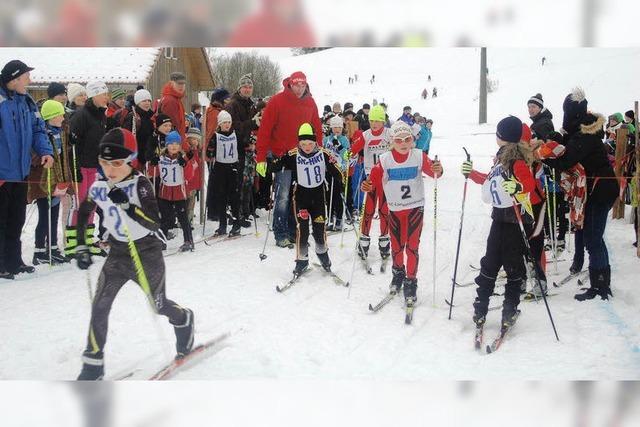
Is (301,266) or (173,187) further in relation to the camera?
(173,187)

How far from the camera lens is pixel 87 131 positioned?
187 inches

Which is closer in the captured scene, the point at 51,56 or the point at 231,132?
the point at 51,56

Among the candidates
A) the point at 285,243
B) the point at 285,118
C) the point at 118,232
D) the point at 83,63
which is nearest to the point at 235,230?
the point at 285,243

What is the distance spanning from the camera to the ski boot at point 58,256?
471 cm

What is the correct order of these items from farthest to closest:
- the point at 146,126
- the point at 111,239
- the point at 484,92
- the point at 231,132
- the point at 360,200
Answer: the point at 360,200
the point at 231,132
the point at 146,126
the point at 484,92
the point at 111,239

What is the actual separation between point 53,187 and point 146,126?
952 millimetres

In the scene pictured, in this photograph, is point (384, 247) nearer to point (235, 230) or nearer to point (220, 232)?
point (235, 230)

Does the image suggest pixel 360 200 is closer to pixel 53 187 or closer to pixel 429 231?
pixel 429 231

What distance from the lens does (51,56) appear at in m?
3.15

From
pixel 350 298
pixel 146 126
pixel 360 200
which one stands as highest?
pixel 146 126

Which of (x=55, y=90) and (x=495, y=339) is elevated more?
(x=55, y=90)

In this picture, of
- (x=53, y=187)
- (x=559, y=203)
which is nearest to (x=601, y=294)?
(x=559, y=203)

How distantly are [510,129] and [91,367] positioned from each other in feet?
9.36

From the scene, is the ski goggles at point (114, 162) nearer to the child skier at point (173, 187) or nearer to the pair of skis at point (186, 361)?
the pair of skis at point (186, 361)
